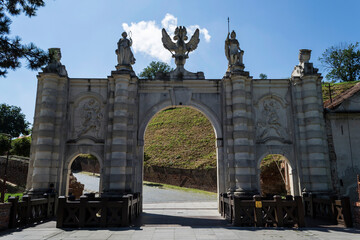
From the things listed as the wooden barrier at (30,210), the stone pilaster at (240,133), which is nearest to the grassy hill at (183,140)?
the stone pilaster at (240,133)

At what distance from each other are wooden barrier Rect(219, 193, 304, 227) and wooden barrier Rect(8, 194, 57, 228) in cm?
819

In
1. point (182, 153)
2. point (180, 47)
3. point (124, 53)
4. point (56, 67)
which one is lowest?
point (182, 153)

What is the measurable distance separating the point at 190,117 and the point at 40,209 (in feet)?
137

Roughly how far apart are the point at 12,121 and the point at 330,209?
7128 cm

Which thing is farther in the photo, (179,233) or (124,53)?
(124,53)

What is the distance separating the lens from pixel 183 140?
148ft

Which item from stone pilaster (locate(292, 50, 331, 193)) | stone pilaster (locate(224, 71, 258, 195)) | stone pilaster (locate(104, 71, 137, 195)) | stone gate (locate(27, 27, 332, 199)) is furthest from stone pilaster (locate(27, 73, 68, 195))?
stone pilaster (locate(292, 50, 331, 193))

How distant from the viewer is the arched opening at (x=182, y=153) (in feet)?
110

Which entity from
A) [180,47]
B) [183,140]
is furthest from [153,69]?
[180,47]

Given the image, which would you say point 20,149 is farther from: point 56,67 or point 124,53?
point 124,53

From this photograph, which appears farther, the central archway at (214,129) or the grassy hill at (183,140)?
the grassy hill at (183,140)

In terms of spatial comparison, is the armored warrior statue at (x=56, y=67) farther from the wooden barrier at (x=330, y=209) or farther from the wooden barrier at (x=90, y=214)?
the wooden barrier at (x=330, y=209)

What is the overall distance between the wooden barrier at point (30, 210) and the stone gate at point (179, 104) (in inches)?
40.4

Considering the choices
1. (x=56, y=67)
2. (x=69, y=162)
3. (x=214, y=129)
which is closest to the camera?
(x=69, y=162)
